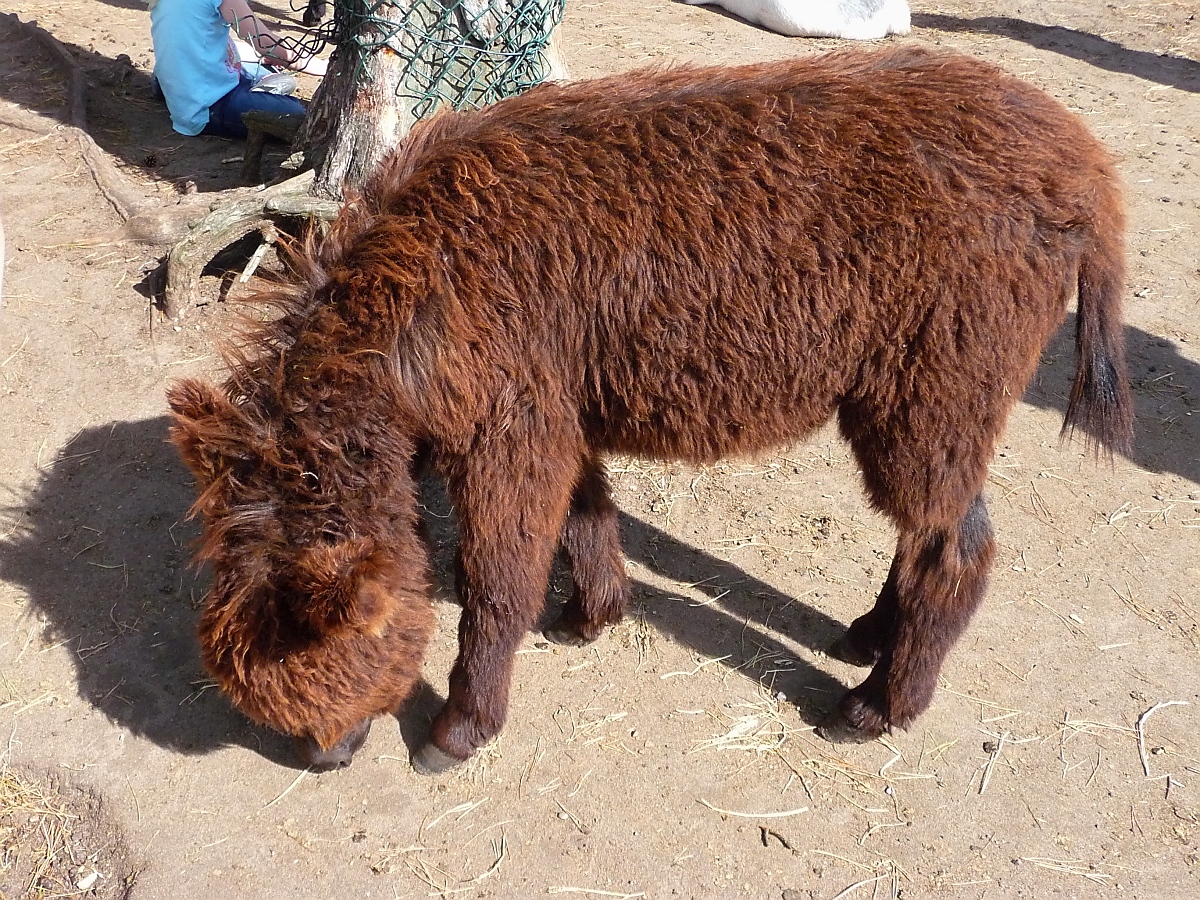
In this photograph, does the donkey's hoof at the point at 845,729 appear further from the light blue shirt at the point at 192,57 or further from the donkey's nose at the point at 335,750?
the light blue shirt at the point at 192,57

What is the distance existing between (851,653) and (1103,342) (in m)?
1.40

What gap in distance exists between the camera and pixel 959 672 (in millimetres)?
3441

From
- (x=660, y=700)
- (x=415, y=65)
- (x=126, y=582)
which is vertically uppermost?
(x=415, y=65)

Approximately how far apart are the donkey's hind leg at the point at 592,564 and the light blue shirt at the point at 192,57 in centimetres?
458

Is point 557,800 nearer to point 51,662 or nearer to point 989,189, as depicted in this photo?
point 51,662

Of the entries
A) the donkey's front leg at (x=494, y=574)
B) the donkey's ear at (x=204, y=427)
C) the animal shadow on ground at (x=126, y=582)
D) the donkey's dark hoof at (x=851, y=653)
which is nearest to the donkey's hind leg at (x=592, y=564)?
the donkey's front leg at (x=494, y=574)

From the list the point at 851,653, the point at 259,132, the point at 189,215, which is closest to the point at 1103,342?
the point at 851,653

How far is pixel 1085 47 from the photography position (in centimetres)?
869

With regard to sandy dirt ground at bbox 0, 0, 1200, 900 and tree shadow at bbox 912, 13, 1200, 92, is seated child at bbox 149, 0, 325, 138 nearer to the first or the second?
sandy dirt ground at bbox 0, 0, 1200, 900

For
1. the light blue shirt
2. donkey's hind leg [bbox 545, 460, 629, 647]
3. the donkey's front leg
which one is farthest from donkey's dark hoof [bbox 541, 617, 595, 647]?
the light blue shirt

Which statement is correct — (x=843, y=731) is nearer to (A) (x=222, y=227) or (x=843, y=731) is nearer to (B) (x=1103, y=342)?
(B) (x=1103, y=342)

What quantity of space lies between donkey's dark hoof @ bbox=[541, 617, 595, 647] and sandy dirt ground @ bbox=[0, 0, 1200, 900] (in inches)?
2.0

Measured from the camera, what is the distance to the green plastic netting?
173 inches

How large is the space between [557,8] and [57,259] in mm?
3024
